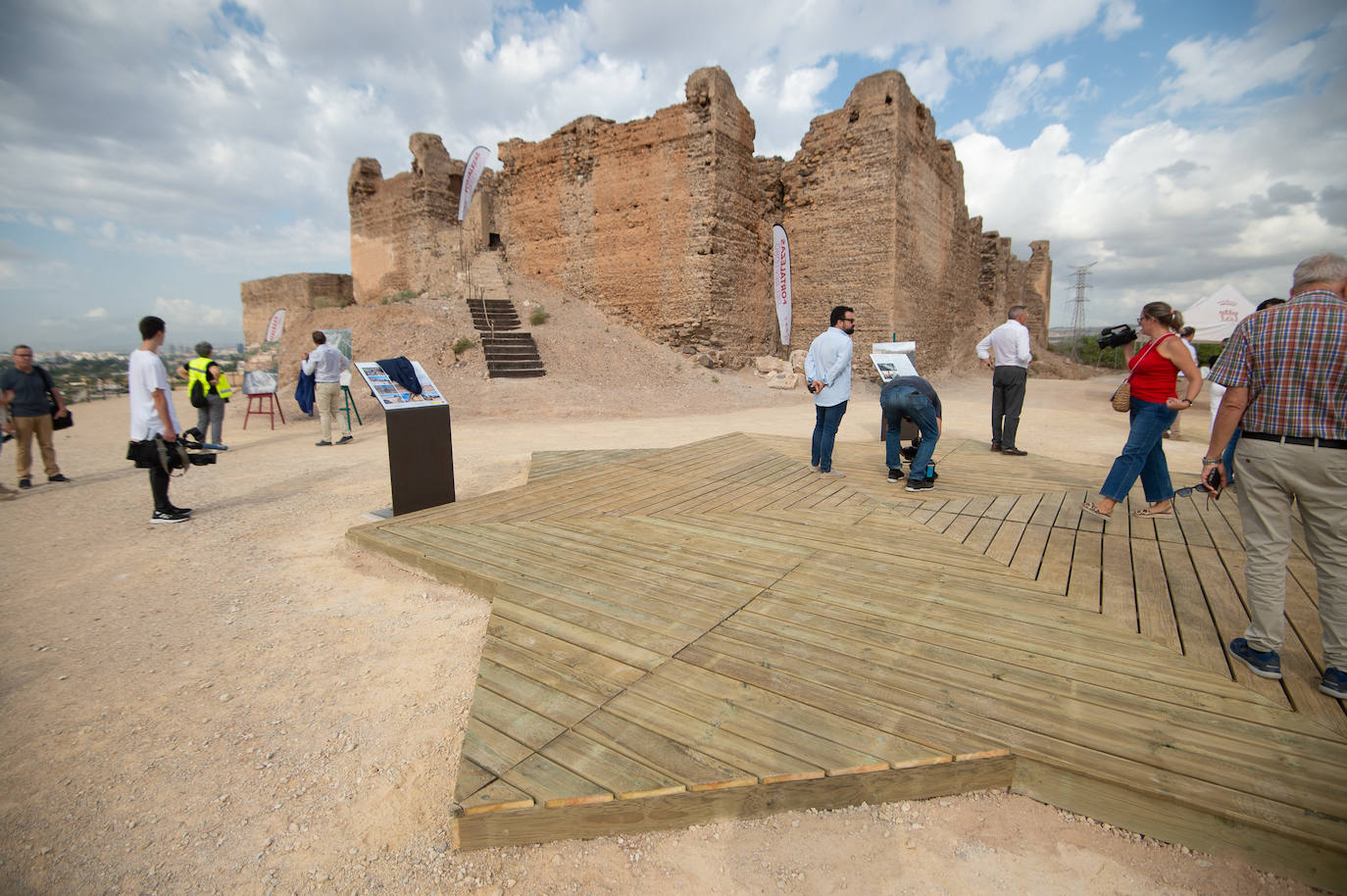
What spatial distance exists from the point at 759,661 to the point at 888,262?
45.0 feet

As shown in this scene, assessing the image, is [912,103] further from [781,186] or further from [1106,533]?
[1106,533]

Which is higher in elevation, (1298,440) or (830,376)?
(830,376)

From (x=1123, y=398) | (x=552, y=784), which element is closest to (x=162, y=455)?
(x=552, y=784)

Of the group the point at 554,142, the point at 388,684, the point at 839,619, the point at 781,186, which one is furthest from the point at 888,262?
the point at 388,684

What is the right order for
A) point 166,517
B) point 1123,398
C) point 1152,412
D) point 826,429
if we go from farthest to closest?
1. point 826,429
2. point 166,517
3. point 1123,398
4. point 1152,412

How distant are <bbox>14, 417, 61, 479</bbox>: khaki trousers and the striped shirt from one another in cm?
967

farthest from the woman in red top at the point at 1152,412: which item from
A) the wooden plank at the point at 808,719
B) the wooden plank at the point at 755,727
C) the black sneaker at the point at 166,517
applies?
the black sneaker at the point at 166,517

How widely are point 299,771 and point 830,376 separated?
4.33 metres

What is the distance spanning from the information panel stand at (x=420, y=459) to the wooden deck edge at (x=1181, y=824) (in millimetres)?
4238

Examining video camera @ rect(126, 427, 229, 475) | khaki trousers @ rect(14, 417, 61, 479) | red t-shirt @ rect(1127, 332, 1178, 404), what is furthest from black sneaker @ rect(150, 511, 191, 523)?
red t-shirt @ rect(1127, 332, 1178, 404)

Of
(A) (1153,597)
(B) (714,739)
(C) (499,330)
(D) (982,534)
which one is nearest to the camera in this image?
(B) (714,739)

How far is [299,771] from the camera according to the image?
2.13m

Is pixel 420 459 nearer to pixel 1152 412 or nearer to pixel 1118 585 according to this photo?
pixel 1118 585

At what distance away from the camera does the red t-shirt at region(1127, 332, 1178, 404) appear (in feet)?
12.7
